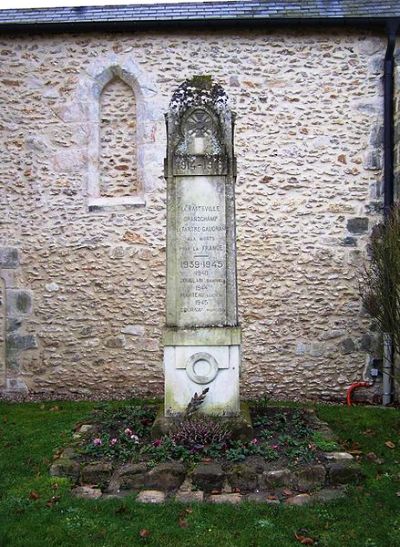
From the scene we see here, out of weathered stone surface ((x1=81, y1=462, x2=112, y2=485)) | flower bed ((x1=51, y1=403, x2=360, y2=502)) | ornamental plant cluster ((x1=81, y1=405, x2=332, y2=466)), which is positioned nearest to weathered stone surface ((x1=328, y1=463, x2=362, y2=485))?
flower bed ((x1=51, y1=403, x2=360, y2=502))

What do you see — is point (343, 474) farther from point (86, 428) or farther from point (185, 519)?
point (86, 428)

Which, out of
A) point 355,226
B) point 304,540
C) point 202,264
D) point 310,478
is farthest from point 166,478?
point 355,226

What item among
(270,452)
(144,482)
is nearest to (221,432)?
(270,452)

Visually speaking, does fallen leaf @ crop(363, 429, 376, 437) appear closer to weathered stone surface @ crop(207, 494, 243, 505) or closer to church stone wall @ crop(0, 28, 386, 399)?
church stone wall @ crop(0, 28, 386, 399)

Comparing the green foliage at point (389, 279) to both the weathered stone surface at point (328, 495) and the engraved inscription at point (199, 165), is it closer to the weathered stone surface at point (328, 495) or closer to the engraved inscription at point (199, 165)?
the engraved inscription at point (199, 165)

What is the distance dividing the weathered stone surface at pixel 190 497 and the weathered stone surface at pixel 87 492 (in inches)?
25.6

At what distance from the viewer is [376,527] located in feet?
13.6

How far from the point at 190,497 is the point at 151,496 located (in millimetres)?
316

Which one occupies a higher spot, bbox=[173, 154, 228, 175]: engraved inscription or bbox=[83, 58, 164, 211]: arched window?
bbox=[83, 58, 164, 211]: arched window

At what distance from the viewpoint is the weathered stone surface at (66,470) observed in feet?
16.4

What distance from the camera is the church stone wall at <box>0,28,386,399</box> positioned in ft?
29.6

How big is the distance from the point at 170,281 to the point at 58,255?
3.92 metres

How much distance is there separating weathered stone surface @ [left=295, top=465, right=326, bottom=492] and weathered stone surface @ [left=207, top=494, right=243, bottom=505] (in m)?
0.54

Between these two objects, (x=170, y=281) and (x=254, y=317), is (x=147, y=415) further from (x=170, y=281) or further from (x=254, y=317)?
(x=254, y=317)
